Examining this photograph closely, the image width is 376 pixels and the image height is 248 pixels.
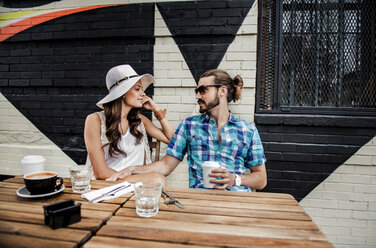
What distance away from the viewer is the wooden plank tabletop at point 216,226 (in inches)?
35.4

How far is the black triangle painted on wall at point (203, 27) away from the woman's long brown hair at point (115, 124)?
917mm

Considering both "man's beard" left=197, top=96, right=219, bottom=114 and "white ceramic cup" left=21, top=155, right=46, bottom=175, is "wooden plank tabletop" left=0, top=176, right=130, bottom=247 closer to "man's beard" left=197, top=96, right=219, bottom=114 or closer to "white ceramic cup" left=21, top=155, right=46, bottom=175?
"white ceramic cup" left=21, top=155, right=46, bottom=175

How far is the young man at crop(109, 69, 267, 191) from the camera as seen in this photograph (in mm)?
2010

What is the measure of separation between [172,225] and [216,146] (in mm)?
1135

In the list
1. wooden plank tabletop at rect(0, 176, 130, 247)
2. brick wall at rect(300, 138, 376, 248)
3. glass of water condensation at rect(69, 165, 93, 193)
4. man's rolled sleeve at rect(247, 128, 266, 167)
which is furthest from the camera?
brick wall at rect(300, 138, 376, 248)

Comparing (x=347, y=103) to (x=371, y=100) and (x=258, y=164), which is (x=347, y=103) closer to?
(x=371, y=100)

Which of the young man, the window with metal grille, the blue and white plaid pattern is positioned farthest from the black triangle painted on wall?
the blue and white plaid pattern

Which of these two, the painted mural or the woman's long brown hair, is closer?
the woman's long brown hair

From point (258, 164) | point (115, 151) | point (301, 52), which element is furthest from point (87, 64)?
point (301, 52)

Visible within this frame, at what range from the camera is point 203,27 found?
2.75 metres

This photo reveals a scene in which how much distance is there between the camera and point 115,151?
2240 mm

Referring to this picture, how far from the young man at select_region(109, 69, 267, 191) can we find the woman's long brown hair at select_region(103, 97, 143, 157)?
378mm

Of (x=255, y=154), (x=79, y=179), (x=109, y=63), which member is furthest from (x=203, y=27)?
(x=79, y=179)

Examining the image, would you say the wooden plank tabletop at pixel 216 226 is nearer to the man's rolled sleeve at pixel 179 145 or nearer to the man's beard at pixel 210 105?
the man's rolled sleeve at pixel 179 145
